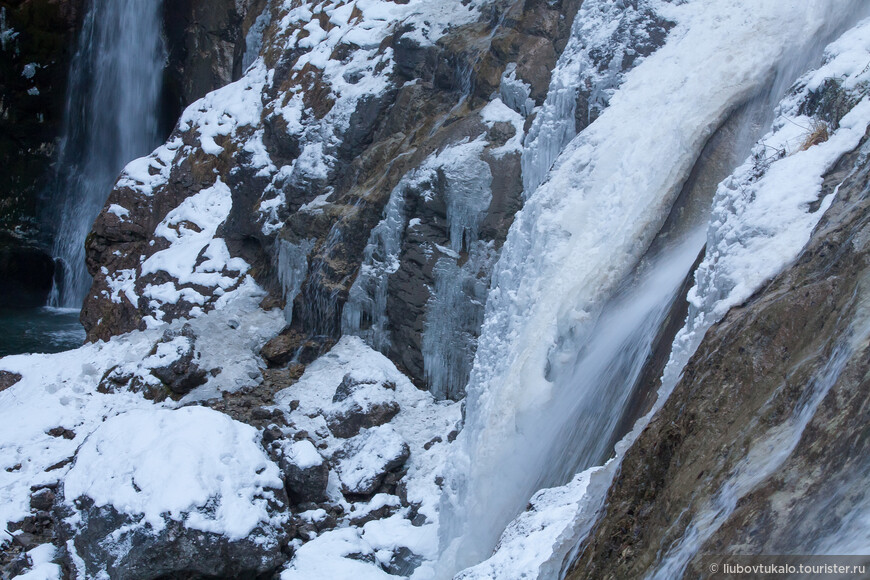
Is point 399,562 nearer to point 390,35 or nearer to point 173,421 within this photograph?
point 173,421

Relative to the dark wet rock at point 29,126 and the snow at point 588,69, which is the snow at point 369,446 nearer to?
the snow at point 588,69

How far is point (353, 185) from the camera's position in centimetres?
1398

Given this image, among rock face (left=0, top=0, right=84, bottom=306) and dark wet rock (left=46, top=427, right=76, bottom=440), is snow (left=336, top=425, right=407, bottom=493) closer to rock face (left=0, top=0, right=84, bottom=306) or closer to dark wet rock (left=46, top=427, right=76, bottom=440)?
dark wet rock (left=46, top=427, right=76, bottom=440)

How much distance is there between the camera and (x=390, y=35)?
49.2 feet

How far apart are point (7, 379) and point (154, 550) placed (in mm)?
6532

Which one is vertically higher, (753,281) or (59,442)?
(753,281)

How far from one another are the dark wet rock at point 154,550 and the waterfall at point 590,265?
7.72ft

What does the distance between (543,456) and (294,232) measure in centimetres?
884

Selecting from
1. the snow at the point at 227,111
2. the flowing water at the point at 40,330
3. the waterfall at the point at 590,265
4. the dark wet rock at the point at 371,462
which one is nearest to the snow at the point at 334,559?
the dark wet rock at the point at 371,462

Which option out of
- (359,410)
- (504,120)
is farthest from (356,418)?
(504,120)

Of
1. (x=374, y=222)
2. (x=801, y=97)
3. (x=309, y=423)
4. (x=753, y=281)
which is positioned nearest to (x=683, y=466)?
(x=753, y=281)

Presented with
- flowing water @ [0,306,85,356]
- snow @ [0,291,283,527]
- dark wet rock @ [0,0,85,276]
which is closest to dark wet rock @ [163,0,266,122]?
dark wet rock @ [0,0,85,276]

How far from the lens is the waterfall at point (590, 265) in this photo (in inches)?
242

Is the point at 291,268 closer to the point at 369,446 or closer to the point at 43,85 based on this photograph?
the point at 369,446
